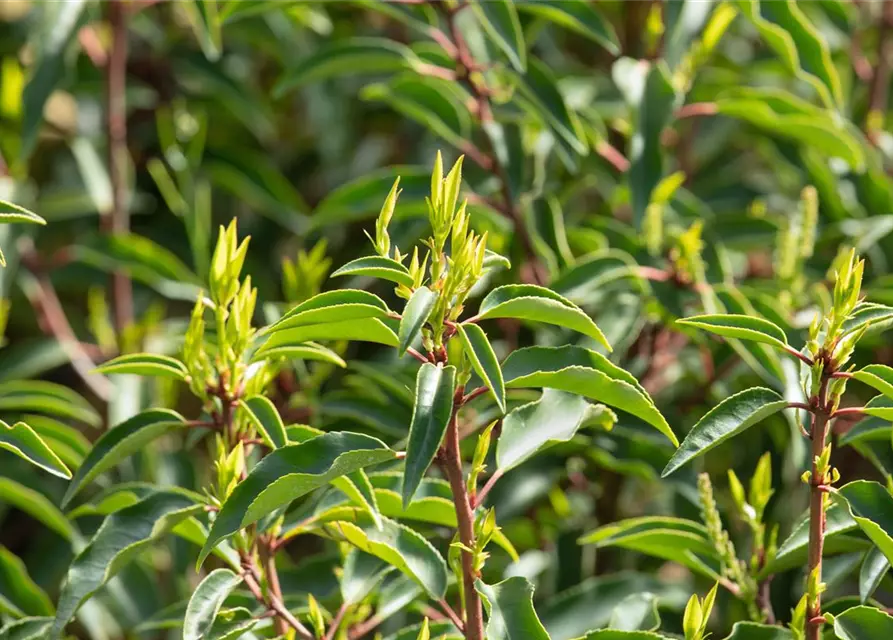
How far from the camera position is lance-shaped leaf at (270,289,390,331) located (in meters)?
0.75

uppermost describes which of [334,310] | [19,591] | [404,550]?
[334,310]

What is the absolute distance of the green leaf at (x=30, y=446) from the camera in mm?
781

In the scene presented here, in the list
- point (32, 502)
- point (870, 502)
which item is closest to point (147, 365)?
point (32, 502)

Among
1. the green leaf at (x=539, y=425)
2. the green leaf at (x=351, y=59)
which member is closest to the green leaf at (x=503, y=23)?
the green leaf at (x=351, y=59)

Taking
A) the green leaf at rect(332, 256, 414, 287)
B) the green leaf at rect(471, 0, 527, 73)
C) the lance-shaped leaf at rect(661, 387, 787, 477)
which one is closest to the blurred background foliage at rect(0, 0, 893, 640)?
the green leaf at rect(471, 0, 527, 73)

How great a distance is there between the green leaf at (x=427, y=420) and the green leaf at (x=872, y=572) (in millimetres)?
331

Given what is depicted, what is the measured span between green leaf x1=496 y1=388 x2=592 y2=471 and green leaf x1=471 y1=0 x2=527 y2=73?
0.36m

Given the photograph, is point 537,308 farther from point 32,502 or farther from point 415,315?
point 32,502

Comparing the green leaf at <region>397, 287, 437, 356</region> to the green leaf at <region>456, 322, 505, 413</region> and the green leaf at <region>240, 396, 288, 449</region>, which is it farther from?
the green leaf at <region>240, 396, 288, 449</region>

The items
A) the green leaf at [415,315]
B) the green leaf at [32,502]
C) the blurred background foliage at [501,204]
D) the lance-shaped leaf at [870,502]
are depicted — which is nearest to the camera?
the green leaf at [415,315]

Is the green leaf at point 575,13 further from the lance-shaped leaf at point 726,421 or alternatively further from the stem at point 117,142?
the stem at point 117,142

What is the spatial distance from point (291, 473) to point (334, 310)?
0.11m

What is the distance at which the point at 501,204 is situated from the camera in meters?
1.36

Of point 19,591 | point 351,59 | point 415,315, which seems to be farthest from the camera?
point 351,59
